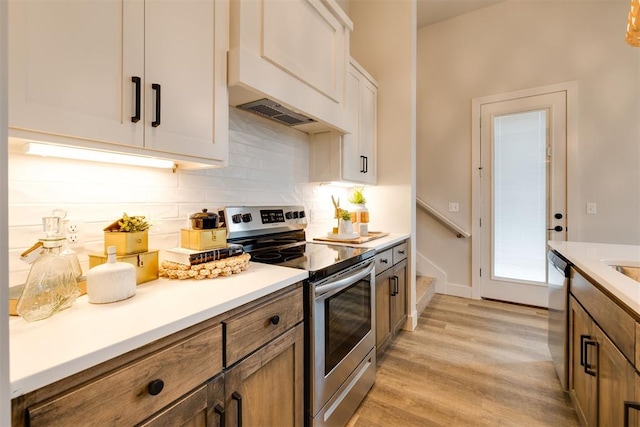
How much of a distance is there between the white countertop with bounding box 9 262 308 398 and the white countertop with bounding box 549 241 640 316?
1.19 m

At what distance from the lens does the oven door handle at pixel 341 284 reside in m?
1.26

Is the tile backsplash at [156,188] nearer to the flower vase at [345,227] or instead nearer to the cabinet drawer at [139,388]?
the flower vase at [345,227]

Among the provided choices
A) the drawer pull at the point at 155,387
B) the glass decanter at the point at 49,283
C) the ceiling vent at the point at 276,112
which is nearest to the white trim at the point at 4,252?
the drawer pull at the point at 155,387

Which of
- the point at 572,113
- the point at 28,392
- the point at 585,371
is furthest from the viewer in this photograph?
the point at 572,113

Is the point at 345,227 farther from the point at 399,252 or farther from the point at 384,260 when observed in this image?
the point at 399,252

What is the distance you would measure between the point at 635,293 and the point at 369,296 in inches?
45.3

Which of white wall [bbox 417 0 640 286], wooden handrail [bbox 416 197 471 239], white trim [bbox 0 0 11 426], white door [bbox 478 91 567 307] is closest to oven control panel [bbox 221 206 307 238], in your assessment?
white trim [bbox 0 0 11 426]

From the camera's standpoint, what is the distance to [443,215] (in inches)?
148

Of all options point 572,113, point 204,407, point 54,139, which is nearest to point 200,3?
point 54,139

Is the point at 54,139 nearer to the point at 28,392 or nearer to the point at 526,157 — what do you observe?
the point at 28,392

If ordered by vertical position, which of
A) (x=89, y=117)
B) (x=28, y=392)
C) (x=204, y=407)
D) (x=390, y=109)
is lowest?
(x=204, y=407)

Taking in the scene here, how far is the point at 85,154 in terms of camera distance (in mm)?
967

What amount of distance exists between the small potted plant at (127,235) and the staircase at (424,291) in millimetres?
2647

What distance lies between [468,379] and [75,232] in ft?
7.82
